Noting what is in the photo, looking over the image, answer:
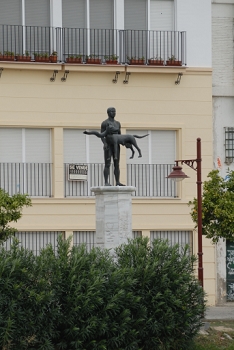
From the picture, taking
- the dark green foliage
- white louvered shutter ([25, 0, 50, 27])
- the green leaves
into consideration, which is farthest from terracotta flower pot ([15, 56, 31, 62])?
the green leaves

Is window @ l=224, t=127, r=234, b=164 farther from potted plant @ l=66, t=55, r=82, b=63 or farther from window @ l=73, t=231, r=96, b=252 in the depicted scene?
potted plant @ l=66, t=55, r=82, b=63

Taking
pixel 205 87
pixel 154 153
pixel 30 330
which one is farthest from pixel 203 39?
pixel 30 330

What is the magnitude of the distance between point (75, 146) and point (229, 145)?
4913 mm

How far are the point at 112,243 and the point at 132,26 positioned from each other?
35.1ft

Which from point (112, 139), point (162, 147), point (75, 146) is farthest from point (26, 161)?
point (112, 139)

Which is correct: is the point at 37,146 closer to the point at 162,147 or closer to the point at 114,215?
the point at 162,147

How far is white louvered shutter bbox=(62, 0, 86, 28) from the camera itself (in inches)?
1356

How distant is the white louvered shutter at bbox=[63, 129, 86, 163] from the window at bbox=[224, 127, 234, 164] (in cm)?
453

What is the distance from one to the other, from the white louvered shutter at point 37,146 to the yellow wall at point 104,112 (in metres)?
0.28

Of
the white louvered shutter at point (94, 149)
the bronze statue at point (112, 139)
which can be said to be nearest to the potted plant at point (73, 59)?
the white louvered shutter at point (94, 149)

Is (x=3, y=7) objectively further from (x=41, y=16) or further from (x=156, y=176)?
(x=156, y=176)

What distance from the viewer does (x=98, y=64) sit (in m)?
34.3

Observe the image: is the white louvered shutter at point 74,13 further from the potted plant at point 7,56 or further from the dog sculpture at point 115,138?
the dog sculpture at point 115,138

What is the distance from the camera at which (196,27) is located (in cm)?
3538
